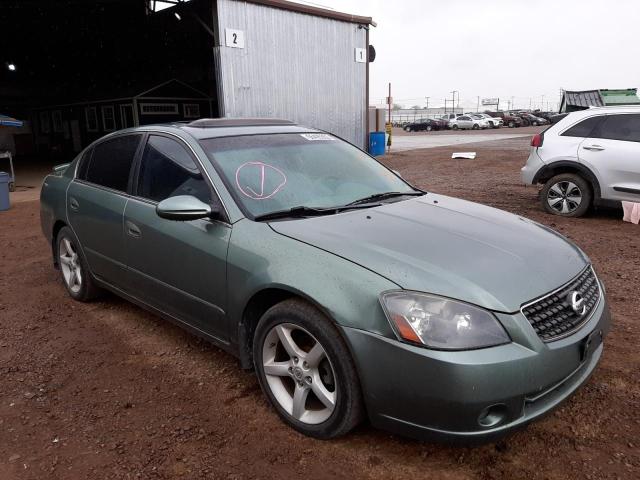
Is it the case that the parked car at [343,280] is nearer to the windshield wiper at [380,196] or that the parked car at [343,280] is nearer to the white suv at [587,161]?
the windshield wiper at [380,196]

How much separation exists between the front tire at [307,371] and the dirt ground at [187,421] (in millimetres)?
135

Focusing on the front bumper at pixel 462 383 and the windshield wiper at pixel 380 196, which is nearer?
the front bumper at pixel 462 383

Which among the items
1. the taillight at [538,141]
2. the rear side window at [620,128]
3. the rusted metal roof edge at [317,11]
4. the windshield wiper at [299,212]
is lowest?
the windshield wiper at [299,212]

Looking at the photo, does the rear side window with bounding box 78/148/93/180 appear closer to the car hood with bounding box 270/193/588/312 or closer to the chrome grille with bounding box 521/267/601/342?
the car hood with bounding box 270/193/588/312

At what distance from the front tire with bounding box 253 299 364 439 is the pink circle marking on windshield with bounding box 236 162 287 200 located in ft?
2.54

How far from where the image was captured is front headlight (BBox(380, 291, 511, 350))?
7.08 ft

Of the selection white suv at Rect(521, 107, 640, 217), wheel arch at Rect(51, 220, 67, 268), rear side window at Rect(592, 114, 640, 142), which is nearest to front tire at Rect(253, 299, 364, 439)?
wheel arch at Rect(51, 220, 67, 268)

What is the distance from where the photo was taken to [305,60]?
14531 millimetres

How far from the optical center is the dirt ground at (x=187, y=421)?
7.95 ft

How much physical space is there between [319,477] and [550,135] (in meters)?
7.13

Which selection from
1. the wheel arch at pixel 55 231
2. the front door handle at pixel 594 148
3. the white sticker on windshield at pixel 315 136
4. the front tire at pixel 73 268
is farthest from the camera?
the front door handle at pixel 594 148

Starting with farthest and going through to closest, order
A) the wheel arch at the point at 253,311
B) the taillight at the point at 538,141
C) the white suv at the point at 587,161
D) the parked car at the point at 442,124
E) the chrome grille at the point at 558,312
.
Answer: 1. the parked car at the point at 442,124
2. the taillight at the point at 538,141
3. the white suv at the point at 587,161
4. the wheel arch at the point at 253,311
5. the chrome grille at the point at 558,312

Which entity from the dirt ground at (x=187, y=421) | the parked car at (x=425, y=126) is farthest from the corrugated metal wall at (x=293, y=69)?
the parked car at (x=425, y=126)

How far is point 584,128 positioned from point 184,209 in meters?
6.81
